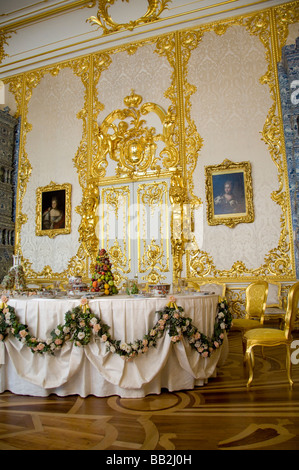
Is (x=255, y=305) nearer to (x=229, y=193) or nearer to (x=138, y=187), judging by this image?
(x=229, y=193)

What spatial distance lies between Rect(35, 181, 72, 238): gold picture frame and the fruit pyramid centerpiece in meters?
3.73

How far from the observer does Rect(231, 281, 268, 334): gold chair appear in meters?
3.77

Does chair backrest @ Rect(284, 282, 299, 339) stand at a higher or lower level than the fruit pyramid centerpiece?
lower

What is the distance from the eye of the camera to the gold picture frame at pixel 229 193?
571cm

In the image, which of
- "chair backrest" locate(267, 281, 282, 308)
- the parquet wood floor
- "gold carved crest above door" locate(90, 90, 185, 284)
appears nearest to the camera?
the parquet wood floor

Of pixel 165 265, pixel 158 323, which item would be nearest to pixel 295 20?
pixel 165 265

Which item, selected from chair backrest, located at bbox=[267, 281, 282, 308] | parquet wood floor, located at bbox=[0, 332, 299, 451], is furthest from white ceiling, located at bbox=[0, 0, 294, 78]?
parquet wood floor, located at bbox=[0, 332, 299, 451]

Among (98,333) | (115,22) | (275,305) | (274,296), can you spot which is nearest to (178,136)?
(115,22)

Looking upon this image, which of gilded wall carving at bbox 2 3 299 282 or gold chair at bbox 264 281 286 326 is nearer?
gold chair at bbox 264 281 286 326

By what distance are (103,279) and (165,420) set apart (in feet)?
4.58

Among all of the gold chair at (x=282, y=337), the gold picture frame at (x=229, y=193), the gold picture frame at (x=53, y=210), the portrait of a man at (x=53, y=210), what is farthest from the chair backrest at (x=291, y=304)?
the portrait of a man at (x=53, y=210)

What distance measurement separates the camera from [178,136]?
626cm

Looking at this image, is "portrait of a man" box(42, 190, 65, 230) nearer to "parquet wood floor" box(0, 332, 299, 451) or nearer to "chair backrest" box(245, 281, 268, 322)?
"chair backrest" box(245, 281, 268, 322)
